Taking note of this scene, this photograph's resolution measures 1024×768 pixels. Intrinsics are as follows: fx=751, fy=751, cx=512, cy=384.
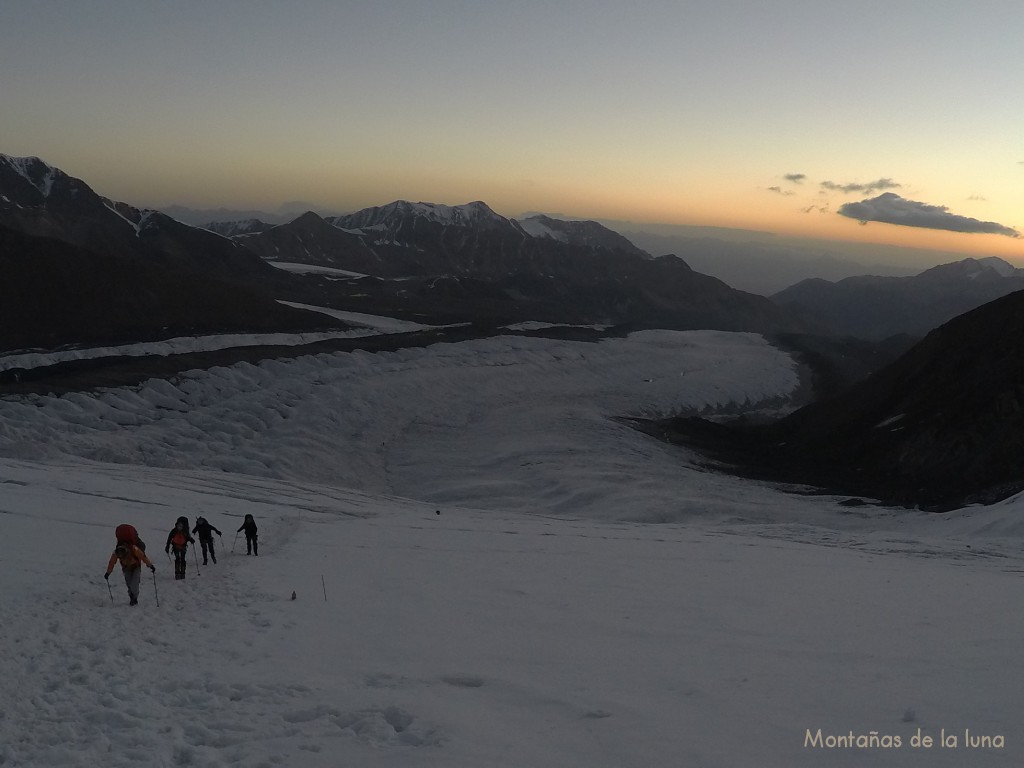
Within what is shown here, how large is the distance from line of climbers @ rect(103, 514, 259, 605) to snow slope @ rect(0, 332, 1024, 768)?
44 centimetres

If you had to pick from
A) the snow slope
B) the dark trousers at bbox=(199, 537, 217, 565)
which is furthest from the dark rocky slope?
the dark trousers at bbox=(199, 537, 217, 565)

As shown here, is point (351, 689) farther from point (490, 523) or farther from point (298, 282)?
point (298, 282)

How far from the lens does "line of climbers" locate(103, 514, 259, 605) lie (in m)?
12.3

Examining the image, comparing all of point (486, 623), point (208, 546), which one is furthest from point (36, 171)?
point (486, 623)

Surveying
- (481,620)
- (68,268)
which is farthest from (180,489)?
(68,268)

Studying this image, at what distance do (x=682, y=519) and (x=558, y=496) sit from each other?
613 cm

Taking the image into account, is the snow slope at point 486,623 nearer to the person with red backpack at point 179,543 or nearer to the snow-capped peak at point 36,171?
the person with red backpack at point 179,543

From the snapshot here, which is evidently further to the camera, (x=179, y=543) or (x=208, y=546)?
(x=208, y=546)

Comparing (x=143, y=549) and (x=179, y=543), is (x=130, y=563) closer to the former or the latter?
(x=143, y=549)

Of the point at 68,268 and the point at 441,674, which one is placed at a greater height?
the point at 68,268

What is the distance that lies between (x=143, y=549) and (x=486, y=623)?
20.3ft

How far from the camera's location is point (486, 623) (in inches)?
479

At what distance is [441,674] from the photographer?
31.3 ft

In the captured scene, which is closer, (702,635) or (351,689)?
(351,689)
